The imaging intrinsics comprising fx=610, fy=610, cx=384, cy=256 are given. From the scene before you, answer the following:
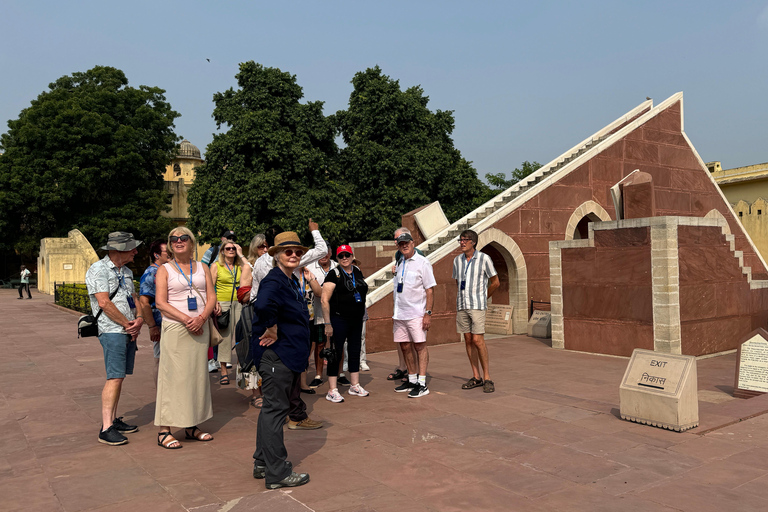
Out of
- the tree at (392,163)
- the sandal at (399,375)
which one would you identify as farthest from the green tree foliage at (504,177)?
the sandal at (399,375)

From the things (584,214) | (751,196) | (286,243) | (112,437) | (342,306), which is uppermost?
(751,196)

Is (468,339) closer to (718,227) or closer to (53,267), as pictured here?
(718,227)

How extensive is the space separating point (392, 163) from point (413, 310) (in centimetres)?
2260

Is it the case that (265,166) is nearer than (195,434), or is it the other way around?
(195,434)

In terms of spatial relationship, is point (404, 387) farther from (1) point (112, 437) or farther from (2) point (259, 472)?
(1) point (112, 437)

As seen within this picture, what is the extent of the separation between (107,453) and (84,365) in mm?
5181

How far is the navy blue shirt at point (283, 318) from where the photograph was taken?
4.61m

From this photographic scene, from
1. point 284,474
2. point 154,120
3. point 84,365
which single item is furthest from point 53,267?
point 284,474

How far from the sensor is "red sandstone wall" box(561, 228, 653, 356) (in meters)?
9.77

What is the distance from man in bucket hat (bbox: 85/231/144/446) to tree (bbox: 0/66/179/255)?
30.4 m

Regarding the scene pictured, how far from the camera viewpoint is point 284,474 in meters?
4.30

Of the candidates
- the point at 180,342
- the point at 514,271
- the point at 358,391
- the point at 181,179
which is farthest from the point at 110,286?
the point at 181,179

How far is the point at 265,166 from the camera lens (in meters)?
28.5

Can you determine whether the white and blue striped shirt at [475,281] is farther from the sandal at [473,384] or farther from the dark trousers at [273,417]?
the dark trousers at [273,417]
